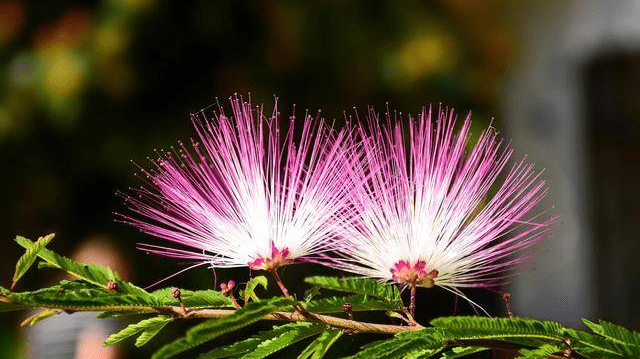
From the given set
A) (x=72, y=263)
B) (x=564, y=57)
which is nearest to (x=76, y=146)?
(x=564, y=57)

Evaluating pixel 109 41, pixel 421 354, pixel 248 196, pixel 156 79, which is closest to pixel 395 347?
pixel 421 354

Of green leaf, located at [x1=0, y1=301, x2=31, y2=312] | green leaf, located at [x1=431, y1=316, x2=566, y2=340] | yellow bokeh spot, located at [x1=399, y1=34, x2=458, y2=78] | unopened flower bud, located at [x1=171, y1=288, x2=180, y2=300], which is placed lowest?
green leaf, located at [x1=431, y1=316, x2=566, y2=340]

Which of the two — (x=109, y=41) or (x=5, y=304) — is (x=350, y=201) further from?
(x=109, y=41)

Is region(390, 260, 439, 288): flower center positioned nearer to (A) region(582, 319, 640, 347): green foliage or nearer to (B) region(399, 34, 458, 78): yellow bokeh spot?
(A) region(582, 319, 640, 347): green foliage

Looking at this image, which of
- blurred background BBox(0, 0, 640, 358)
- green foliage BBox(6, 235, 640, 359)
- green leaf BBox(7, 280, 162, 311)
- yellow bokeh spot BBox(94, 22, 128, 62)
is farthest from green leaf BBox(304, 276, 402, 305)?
yellow bokeh spot BBox(94, 22, 128, 62)

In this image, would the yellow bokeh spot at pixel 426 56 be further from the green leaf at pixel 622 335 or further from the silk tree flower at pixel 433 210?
the green leaf at pixel 622 335

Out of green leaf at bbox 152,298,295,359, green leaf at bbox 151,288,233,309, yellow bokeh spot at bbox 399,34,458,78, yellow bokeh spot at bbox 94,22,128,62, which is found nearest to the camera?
green leaf at bbox 152,298,295,359

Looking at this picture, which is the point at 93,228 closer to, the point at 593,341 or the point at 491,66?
the point at 491,66

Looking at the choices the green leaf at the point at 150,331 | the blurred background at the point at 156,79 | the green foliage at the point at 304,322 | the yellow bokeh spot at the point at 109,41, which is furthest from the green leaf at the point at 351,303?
the yellow bokeh spot at the point at 109,41
